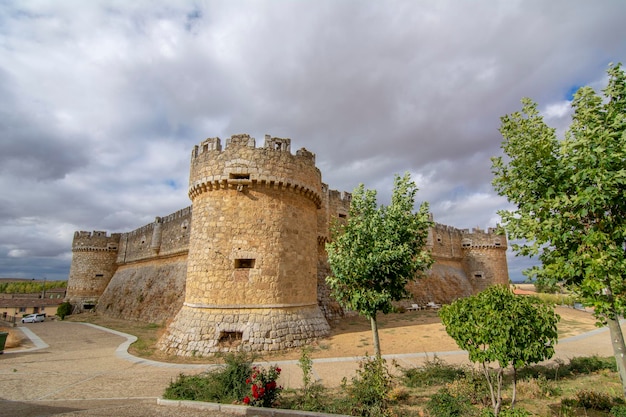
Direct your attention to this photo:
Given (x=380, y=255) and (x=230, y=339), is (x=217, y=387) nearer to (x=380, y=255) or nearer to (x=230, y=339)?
(x=230, y=339)

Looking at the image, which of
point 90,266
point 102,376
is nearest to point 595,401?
point 102,376

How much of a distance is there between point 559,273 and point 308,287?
10.2 m

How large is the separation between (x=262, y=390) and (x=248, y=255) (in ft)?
22.4

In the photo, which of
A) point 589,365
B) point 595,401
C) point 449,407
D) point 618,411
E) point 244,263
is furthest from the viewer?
point 244,263

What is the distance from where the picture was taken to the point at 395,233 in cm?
884

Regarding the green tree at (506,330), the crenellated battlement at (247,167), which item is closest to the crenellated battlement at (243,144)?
the crenellated battlement at (247,167)

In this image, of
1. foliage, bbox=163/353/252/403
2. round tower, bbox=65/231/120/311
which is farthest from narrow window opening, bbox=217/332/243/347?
round tower, bbox=65/231/120/311

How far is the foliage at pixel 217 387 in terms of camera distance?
731cm

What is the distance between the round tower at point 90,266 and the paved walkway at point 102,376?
2119 cm

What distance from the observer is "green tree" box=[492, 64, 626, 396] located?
5.13 metres

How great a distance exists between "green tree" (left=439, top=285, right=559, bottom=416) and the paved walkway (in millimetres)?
4484

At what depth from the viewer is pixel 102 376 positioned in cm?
985

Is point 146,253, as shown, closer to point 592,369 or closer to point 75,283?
point 75,283

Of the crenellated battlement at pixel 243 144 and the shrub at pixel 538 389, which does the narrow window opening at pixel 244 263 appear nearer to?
the crenellated battlement at pixel 243 144
